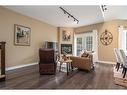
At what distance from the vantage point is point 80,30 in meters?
11.1

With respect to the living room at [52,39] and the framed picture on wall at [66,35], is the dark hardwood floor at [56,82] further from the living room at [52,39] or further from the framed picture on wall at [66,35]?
the framed picture on wall at [66,35]

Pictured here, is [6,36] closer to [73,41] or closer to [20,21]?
[20,21]

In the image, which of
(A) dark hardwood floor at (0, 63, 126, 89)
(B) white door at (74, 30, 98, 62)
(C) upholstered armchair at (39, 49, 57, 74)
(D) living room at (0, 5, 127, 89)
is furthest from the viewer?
(B) white door at (74, 30, 98, 62)

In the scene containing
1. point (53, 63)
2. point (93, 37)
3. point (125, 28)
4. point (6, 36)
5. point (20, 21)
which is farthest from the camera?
point (93, 37)

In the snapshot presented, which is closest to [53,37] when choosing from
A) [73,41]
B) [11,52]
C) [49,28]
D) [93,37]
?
[49,28]

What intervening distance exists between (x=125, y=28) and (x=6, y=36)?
655 cm

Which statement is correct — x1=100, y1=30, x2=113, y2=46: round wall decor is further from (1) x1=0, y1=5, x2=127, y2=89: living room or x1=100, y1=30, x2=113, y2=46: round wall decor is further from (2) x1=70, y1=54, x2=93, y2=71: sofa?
(2) x1=70, y1=54, x2=93, y2=71: sofa

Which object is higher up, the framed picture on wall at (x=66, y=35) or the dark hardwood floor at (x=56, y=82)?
the framed picture on wall at (x=66, y=35)

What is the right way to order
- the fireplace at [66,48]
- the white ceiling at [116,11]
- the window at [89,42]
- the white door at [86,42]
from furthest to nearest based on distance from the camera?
the fireplace at [66,48] < the window at [89,42] < the white door at [86,42] < the white ceiling at [116,11]

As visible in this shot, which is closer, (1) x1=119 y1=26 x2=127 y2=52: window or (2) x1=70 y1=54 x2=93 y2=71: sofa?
(2) x1=70 y1=54 x2=93 y2=71: sofa

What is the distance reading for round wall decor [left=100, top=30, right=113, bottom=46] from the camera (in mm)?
9413

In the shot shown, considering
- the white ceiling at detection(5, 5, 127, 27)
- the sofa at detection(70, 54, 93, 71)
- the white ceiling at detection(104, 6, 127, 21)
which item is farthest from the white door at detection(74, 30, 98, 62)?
the sofa at detection(70, 54, 93, 71)

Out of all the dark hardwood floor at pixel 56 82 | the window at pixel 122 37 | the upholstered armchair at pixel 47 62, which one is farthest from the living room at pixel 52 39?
the upholstered armchair at pixel 47 62

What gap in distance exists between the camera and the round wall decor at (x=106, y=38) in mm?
9413
